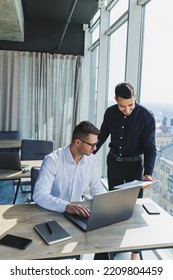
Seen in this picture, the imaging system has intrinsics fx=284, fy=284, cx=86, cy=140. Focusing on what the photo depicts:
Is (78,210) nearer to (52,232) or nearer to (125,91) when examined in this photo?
(52,232)

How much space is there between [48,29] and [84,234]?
233 inches

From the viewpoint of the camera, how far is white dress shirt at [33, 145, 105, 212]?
1.83 meters

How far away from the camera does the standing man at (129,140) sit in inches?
94.8

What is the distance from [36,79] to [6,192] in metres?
2.80

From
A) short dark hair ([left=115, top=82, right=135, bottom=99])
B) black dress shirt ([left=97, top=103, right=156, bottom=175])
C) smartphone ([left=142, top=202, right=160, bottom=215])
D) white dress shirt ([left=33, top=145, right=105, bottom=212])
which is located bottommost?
smartphone ([left=142, top=202, right=160, bottom=215])

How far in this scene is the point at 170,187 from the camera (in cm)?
272

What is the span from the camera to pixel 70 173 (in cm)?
199

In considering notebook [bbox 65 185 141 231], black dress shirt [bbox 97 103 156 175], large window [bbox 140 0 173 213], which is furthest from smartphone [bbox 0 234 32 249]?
large window [bbox 140 0 173 213]

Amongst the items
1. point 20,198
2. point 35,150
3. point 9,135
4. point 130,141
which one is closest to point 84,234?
point 130,141

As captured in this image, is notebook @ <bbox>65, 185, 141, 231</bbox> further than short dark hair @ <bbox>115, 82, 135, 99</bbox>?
No

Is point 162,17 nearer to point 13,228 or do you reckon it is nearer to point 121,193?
point 121,193

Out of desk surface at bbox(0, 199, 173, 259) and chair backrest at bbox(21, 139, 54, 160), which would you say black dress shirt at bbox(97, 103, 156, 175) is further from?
chair backrest at bbox(21, 139, 54, 160)

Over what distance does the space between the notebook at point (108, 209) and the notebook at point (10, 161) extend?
5.25 ft

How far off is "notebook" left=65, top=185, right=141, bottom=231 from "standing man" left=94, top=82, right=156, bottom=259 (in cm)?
68
